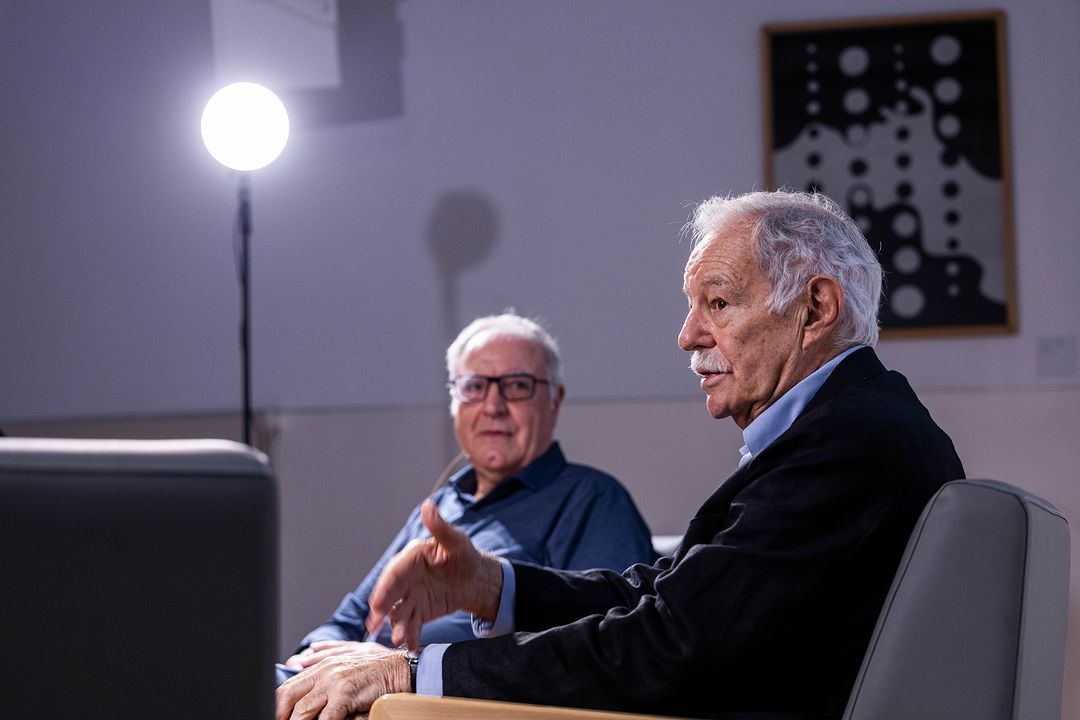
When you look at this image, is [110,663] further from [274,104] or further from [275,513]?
[274,104]

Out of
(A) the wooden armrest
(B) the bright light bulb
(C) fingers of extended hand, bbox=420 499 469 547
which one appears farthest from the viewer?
(B) the bright light bulb

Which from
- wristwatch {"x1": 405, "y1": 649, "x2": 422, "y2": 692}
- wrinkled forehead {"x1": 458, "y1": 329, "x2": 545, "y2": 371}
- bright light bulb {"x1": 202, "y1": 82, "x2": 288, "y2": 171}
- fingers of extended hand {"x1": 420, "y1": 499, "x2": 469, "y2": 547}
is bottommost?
wristwatch {"x1": 405, "y1": 649, "x2": 422, "y2": 692}

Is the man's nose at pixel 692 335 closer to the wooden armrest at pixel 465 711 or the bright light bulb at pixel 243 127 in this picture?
the wooden armrest at pixel 465 711

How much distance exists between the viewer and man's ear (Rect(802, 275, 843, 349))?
1631mm

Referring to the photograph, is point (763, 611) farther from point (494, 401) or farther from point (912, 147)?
point (912, 147)

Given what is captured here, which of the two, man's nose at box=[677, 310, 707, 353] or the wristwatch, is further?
man's nose at box=[677, 310, 707, 353]

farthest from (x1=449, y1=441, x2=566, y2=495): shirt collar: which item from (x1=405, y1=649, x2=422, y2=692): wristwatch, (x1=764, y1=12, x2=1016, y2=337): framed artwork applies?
(x1=764, y1=12, x2=1016, y2=337): framed artwork

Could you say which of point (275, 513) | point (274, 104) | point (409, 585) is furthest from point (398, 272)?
point (275, 513)

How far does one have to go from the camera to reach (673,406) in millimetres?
3537

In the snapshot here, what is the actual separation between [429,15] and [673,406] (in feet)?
4.87

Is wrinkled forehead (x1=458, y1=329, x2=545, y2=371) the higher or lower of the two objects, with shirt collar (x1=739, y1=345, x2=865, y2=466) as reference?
higher

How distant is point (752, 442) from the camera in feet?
5.45

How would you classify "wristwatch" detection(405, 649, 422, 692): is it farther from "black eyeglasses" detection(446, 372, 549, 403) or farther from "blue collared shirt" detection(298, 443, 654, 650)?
"black eyeglasses" detection(446, 372, 549, 403)

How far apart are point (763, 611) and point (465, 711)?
14.5 inches
